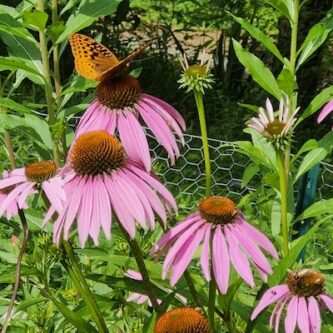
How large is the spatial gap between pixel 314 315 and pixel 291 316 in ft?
0.09

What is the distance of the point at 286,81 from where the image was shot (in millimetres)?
1319

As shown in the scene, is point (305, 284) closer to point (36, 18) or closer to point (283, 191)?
point (283, 191)

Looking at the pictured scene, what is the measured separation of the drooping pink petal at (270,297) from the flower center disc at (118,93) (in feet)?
0.92

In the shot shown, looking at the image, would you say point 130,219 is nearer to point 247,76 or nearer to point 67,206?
point 67,206

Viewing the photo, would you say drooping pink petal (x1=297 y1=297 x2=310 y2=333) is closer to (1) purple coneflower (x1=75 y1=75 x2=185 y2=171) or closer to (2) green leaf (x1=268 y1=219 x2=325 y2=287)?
(2) green leaf (x1=268 y1=219 x2=325 y2=287)

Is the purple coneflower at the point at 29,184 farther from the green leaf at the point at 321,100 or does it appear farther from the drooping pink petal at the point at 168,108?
the green leaf at the point at 321,100

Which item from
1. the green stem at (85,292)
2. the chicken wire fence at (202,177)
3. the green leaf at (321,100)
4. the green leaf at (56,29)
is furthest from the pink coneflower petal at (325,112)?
the chicken wire fence at (202,177)

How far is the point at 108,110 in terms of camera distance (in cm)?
100

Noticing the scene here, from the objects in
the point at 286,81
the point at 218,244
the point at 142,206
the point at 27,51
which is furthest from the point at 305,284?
the point at 27,51

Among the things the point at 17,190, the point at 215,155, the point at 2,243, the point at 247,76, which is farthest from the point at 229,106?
the point at 17,190

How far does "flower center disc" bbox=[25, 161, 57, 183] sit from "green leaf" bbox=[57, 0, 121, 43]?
430mm

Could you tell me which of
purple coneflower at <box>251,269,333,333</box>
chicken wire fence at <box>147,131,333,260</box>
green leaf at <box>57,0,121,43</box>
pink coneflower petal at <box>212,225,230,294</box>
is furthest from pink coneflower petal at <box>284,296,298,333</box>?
chicken wire fence at <box>147,131,333,260</box>

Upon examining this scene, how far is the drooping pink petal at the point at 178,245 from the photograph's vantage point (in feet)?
2.97

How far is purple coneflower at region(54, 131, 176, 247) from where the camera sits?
84 centimetres
